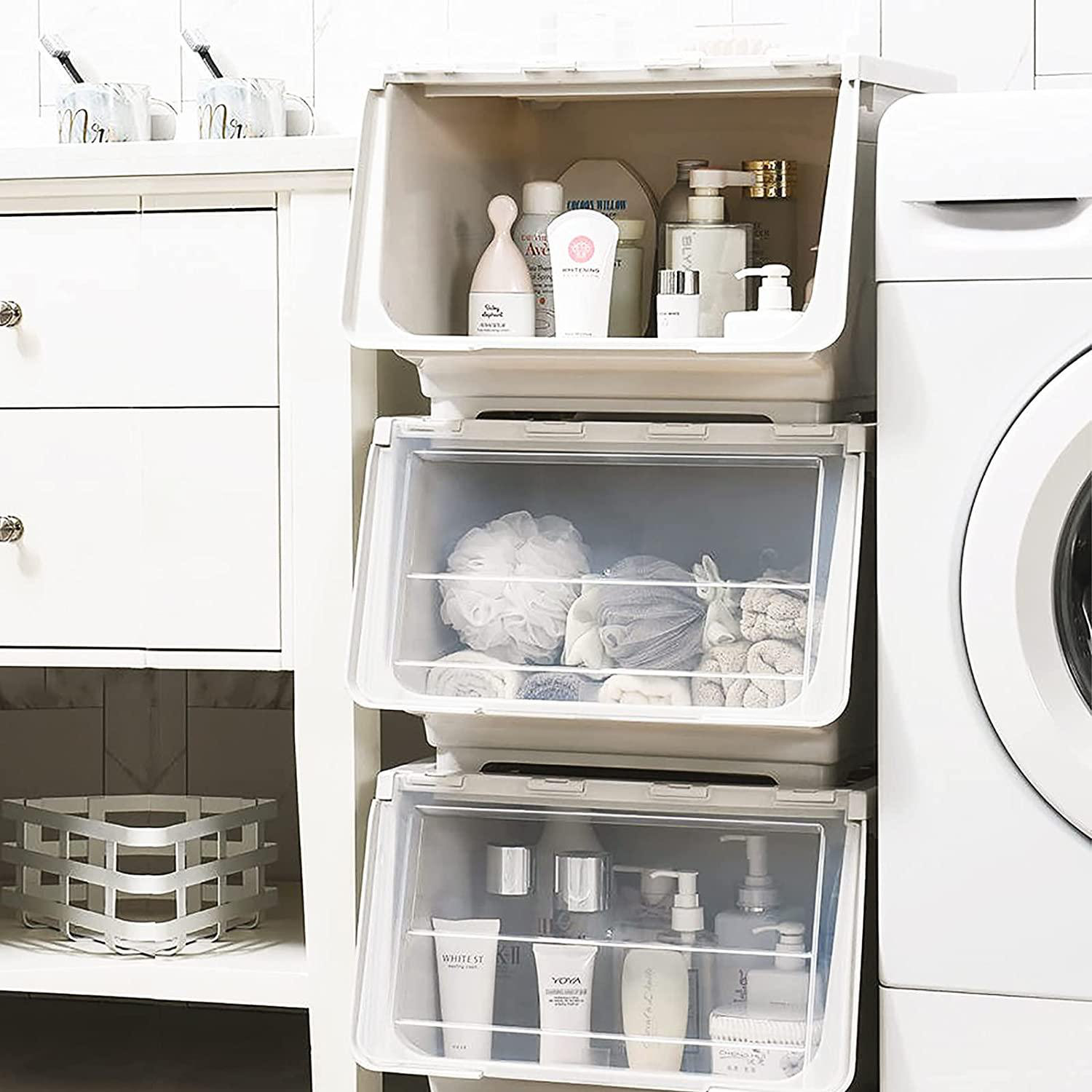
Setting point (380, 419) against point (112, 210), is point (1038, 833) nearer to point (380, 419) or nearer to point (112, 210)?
point (380, 419)

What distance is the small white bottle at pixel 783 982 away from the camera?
4.84ft

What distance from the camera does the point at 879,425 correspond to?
145 centimetres

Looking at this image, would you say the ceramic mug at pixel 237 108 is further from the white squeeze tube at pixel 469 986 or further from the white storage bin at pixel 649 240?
the white squeeze tube at pixel 469 986

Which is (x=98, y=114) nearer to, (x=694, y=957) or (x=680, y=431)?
(x=680, y=431)

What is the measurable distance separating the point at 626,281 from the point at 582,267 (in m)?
0.14

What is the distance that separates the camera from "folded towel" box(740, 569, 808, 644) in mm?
1468

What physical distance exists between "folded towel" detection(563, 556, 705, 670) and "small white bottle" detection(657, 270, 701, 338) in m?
0.22

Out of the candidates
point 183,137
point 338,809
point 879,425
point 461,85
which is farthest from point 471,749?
point 183,137

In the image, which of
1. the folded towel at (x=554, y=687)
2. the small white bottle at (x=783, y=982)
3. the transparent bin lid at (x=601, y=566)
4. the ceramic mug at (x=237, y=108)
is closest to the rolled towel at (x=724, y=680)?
the transparent bin lid at (x=601, y=566)

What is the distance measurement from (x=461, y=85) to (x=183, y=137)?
645 millimetres

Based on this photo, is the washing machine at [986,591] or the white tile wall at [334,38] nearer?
the washing machine at [986,591]

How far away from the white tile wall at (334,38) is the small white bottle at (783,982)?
3.28ft

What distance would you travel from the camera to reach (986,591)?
141 centimetres

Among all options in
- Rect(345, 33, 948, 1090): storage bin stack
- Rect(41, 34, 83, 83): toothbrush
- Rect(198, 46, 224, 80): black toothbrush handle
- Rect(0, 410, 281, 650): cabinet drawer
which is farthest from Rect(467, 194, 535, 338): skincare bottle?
Rect(41, 34, 83, 83): toothbrush
